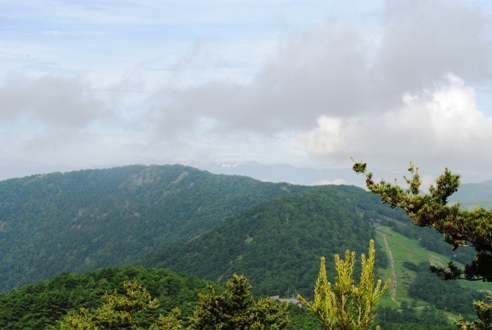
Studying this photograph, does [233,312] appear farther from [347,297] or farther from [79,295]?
[79,295]

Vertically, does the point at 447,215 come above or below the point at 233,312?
above

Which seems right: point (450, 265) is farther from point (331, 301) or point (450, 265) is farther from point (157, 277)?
point (157, 277)

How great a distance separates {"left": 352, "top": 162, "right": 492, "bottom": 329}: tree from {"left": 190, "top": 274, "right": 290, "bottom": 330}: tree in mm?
18480

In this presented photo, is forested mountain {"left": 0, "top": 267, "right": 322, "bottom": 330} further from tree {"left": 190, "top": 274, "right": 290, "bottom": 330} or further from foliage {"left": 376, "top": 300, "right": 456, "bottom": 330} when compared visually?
foliage {"left": 376, "top": 300, "right": 456, "bottom": 330}

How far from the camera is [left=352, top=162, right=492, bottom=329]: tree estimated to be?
60.3 ft

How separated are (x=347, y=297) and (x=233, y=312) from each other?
25.8 meters

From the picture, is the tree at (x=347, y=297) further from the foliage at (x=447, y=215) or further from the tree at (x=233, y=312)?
the tree at (x=233, y=312)

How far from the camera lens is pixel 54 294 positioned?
9000 cm

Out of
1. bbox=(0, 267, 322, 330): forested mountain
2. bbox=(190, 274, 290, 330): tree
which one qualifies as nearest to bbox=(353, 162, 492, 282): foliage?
bbox=(190, 274, 290, 330): tree

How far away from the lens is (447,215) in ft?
62.2

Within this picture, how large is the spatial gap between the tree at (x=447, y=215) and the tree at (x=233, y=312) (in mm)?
18480

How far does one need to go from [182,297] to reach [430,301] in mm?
136814

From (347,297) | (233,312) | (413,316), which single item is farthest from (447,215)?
(413,316)

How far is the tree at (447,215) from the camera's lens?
18391 millimetres
